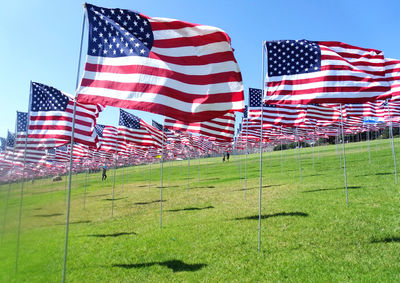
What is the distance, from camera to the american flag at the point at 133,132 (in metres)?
18.0

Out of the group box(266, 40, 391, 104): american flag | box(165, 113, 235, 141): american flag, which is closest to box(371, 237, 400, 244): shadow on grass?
box(266, 40, 391, 104): american flag

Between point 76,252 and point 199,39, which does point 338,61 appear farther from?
point 76,252

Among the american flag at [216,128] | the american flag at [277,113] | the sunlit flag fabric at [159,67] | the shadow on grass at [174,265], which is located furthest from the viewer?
the american flag at [277,113]

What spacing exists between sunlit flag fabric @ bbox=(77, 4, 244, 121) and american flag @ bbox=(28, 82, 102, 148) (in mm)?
6061

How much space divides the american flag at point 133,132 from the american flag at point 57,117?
5835mm

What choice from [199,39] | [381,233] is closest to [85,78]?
[199,39]

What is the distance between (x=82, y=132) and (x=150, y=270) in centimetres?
702

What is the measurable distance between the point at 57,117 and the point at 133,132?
671 cm

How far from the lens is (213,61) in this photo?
23.2 ft

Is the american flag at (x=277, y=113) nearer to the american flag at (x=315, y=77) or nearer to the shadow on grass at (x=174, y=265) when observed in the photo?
the american flag at (x=315, y=77)

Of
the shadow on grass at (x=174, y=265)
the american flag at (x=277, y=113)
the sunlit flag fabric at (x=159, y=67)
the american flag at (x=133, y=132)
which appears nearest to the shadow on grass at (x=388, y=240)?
the shadow on grass at (x=174, y=265)

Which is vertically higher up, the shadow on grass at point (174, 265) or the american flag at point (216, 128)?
the american flag at point (216, 128)

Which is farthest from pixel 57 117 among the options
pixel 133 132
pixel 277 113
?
pixel 277 113

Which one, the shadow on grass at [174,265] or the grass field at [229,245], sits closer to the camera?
the grass field at [229,245]
